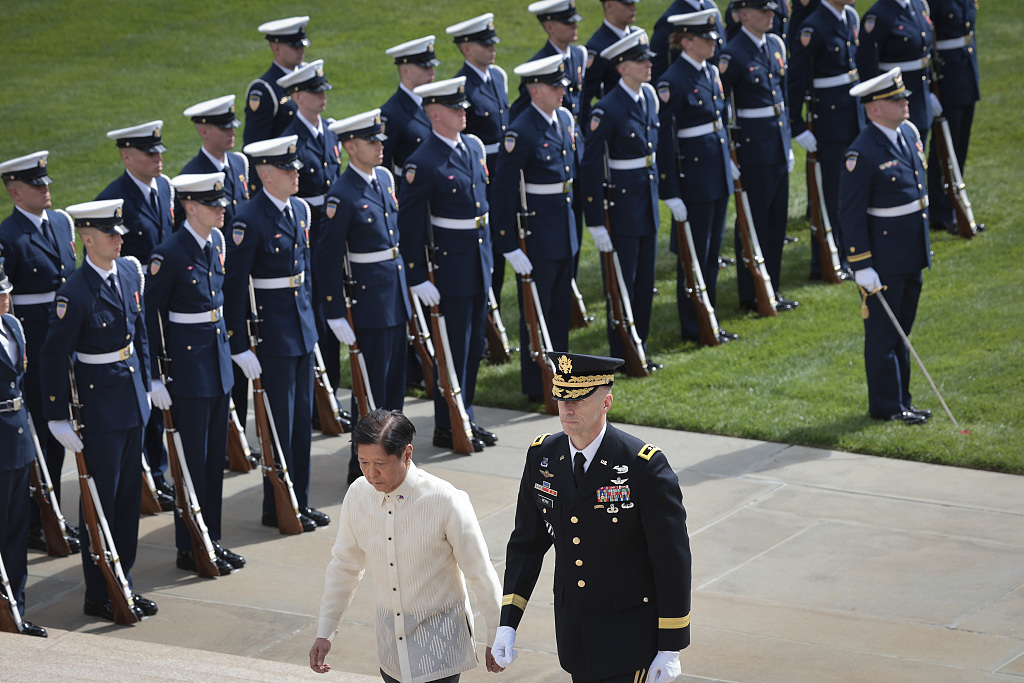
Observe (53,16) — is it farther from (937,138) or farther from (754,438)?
(754,438)

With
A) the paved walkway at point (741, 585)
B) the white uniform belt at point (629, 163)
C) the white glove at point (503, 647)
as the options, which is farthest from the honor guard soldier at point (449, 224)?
the white glove at point (503, 647)

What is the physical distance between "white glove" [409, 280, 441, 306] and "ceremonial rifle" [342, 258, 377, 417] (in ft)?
1.79

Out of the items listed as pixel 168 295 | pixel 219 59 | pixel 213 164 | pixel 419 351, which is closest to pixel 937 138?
pixel 419 351

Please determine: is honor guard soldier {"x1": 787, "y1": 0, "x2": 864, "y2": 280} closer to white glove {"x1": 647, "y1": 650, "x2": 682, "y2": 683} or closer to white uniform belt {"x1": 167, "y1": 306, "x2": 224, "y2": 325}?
white uniform belt {"x1": 167, "y1": 306, "x2": 224, "y2": 325}

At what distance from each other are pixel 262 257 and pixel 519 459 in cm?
217

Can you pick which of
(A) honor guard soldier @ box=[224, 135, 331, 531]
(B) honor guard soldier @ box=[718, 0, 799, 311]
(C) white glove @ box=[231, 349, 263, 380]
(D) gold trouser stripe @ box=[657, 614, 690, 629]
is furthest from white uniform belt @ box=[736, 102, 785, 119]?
(D) gold trouser stripe @ box=[657, 614, 690, 629]

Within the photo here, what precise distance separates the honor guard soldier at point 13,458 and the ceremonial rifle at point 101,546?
260 millimetres

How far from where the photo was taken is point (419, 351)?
367 inches

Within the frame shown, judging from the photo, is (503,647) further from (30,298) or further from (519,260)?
(519,260)

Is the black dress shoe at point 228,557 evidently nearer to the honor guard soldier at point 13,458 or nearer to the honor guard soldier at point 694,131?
the honor guard soldier at point 13,458

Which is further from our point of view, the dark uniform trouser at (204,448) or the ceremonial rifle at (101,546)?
the dark uniform trouser at (204,448)

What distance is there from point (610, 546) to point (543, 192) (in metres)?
5.54

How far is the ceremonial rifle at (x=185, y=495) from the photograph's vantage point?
7.39 meters

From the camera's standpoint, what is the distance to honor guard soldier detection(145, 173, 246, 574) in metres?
7.34
